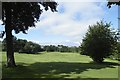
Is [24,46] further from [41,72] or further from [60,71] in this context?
[41,72]

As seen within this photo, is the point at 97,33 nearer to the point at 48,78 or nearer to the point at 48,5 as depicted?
the point at 48,5

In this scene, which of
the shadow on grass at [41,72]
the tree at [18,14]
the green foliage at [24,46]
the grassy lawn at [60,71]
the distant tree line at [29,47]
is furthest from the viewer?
the distant tree line at [29,47]

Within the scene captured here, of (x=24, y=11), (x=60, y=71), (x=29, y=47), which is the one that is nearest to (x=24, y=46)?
(x=29, y=47)

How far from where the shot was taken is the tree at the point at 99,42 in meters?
42.6

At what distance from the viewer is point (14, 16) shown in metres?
31.7

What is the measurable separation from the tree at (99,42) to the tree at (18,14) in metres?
12.4

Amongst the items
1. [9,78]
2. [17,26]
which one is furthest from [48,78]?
[17,26]

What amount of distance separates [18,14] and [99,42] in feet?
51.5

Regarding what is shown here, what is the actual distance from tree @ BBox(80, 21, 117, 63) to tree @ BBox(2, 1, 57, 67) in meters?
12.4

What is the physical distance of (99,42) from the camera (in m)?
42.4

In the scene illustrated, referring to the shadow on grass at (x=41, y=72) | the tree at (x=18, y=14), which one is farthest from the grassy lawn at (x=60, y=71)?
the tree at (x=18, y=14)

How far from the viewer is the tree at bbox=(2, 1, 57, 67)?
2875cm

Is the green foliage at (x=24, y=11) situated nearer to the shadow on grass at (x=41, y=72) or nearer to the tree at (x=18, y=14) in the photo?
the tree at (x=18, y=14)

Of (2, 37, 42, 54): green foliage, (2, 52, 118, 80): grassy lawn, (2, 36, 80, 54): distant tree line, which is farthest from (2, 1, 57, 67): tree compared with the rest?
(2, 37, 42, 54): green foliage
